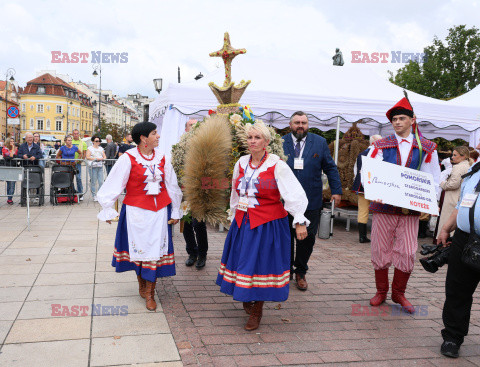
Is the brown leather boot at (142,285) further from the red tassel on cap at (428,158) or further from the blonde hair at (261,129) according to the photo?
the red tassel on cap at (428,158)

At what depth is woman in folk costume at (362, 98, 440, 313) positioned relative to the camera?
167 inches

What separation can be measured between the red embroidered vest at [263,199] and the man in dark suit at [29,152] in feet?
30.6

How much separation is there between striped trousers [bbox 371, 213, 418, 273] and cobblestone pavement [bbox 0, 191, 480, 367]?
0.53m

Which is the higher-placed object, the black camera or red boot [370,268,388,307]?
the black camera

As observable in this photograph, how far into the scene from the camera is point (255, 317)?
380 cm

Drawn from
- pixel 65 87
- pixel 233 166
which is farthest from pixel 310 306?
pixel 65 87

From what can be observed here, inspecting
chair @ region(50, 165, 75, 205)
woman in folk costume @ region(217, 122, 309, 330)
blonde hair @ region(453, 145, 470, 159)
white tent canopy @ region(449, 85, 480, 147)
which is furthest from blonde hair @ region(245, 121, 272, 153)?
chair @ region(50, 165, 75, 205)

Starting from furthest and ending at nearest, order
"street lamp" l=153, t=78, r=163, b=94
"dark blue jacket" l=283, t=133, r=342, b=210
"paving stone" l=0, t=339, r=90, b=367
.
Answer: "street lamp" l=153, t=78, r=163, b=94, "dark blue jacket" l=283, t=133, r=342, b=210, "paving stone" l=0, t=339, r=90, b=367

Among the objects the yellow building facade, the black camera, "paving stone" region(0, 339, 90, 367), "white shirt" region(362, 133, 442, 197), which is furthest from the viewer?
the yellow building facade

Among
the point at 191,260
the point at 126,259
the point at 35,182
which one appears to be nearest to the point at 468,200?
the point at 126,259

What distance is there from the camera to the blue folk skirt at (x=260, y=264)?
3.68 m

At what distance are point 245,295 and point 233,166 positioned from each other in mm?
1209

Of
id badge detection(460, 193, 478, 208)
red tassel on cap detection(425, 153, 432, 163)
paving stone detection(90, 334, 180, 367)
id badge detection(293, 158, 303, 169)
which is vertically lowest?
paving stone detection(90, 334, 180, 367)

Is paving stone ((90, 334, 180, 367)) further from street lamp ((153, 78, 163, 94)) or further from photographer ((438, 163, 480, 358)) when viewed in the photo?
street lamp ((153, 78, 163, 94))
